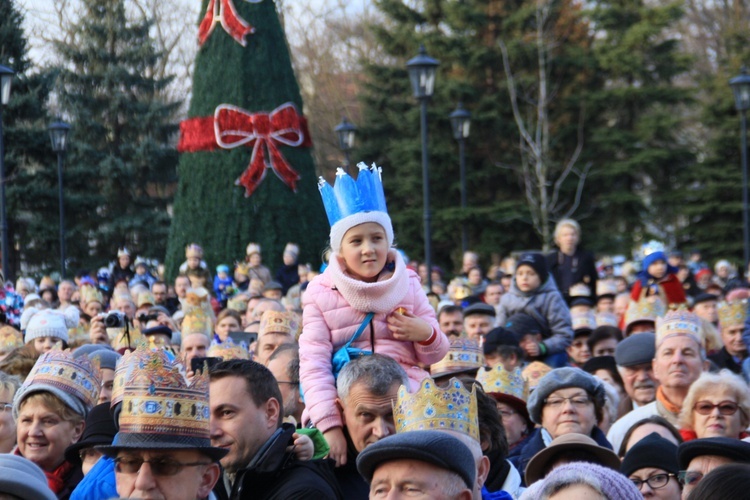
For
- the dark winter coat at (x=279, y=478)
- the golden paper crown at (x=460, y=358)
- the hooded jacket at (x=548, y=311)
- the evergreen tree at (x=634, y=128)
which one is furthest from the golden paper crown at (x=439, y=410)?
the evergreen tree at (x=634, y=128)

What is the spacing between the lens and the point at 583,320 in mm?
11039

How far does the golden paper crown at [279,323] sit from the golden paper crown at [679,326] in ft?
8.09

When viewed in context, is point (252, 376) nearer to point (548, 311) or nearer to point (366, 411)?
point (366, 411)

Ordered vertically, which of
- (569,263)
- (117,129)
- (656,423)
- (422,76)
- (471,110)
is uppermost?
(471,110)

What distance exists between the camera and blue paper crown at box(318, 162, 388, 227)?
6023 millimetres

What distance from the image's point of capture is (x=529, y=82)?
1378 inches

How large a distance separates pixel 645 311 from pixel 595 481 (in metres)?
Result: 6.24

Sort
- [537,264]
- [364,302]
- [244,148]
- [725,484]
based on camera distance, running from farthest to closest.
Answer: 1. [244,148]
2. [537,264]
3. [364,302]
4. [725,484]

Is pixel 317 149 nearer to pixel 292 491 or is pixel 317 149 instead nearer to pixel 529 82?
pixel 529 82

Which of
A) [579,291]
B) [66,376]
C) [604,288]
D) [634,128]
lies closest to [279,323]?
[66,376]

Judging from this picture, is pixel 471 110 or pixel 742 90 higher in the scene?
pixel 471 110

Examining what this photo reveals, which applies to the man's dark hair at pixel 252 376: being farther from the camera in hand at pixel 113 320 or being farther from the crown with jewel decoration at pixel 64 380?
the camera in hand at pixel 113 320

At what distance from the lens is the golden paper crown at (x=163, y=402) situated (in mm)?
4289

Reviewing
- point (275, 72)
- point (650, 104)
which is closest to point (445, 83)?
point (650, 104)
